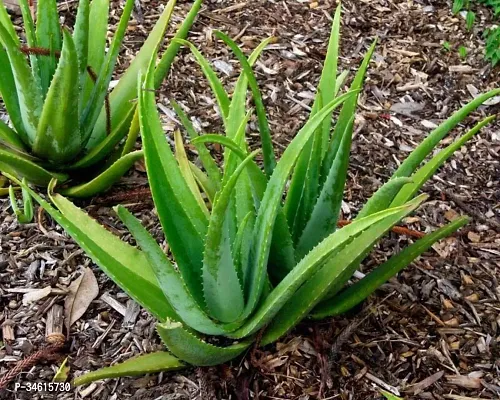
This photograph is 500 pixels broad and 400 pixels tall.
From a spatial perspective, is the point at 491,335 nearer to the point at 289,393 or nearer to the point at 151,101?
the point at 289,393

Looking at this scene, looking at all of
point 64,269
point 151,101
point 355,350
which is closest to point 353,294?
point 355,350

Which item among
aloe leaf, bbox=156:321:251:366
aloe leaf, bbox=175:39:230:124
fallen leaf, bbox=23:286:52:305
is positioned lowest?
fallen leaf, bbox=23:286:52:305

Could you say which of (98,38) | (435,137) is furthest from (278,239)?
(98,38)

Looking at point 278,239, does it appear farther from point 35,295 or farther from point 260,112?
point 35,295

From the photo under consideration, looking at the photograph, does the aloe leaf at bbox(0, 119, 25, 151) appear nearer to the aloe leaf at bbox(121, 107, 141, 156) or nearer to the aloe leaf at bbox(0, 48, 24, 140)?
the aloe leaf at bbox(0, 48, 24, 140)

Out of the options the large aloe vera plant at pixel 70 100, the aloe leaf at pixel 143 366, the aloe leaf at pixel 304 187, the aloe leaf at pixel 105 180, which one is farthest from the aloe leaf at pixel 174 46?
the aloe leaf at pixel 143 366

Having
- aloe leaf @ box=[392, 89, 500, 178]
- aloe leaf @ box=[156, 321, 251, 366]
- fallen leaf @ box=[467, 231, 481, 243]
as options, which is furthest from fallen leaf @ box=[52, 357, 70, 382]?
fallen leaf @ box=[467, 231, 481, 243]
